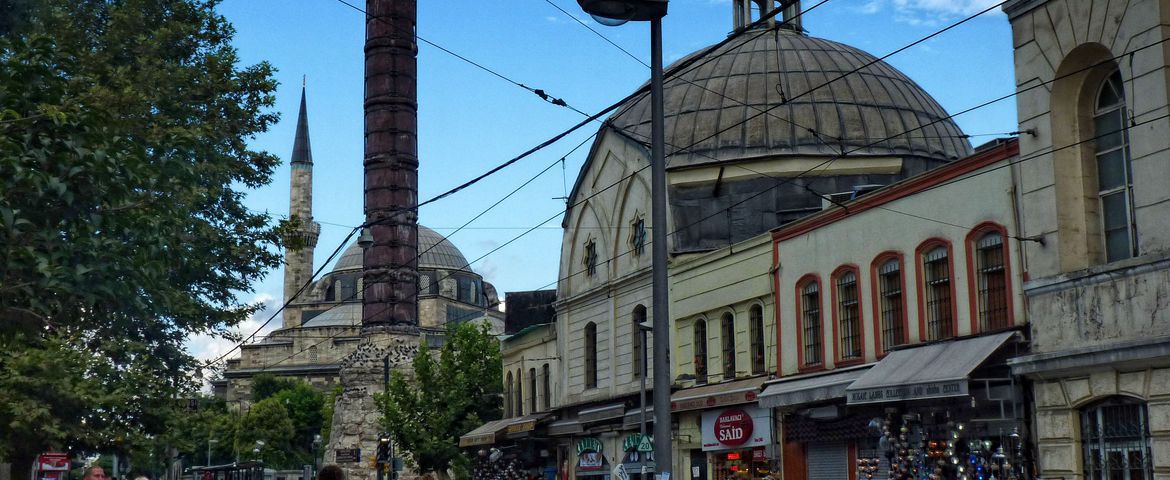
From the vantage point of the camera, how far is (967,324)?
796 inches

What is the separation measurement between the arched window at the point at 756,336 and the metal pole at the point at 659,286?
13898 millimetres

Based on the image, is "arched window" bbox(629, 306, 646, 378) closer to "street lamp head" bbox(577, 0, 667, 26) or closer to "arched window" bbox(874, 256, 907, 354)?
"arched window" bbox(874, 256, 907, 354)

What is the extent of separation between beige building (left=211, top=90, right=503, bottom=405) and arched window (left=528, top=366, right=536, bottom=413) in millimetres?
73543

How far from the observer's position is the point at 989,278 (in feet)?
65.3

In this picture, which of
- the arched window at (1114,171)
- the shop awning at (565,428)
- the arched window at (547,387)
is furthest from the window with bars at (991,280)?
the arched window at (547,387)

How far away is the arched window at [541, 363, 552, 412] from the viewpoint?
3902 cm

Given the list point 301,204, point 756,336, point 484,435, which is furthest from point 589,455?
point 301,204

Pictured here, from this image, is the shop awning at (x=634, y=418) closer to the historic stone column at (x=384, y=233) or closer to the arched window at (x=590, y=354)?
the arched window at (x=590, y=354)

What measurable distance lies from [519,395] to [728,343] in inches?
600

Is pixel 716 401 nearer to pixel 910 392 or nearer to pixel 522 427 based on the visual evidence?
pixel 910 392

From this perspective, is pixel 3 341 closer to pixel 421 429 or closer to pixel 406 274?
pixel 421 429

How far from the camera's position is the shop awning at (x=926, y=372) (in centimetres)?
1858

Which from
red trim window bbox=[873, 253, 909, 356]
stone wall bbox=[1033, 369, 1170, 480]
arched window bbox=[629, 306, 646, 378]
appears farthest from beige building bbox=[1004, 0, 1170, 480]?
arched window bbox=[629, 306, 646, 378]

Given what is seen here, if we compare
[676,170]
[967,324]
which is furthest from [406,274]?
[967,324]
